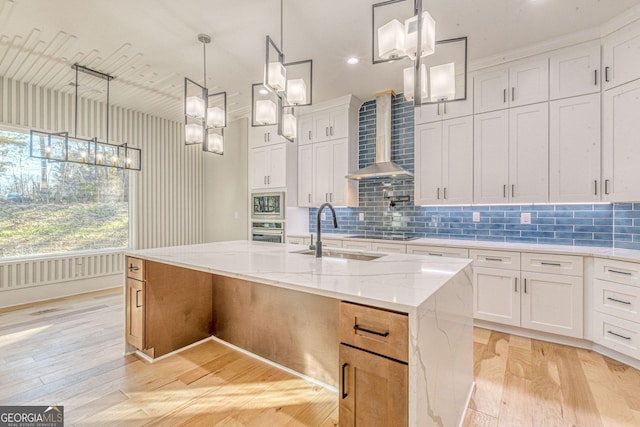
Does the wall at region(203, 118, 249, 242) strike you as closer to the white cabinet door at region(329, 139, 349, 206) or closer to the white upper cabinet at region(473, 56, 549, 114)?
the white cabinet door at region(329, 139, 349, 206)

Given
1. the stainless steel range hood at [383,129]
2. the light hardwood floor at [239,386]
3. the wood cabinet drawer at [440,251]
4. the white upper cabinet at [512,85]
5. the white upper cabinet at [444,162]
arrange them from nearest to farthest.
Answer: the light hardwood floor at [239,386] < the white upper cabinet at [512,85] < the wood cabinet drawer at [440,251] < the white upper cabinet at [444,162] < the stainless steel range hood at [383,129]

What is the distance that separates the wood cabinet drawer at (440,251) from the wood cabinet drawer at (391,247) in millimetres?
69

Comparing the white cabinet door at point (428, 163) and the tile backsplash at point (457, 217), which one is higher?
the white cabinet door at point (428, 163)

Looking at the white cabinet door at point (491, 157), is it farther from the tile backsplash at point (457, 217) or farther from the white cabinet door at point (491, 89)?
the tile backsplash at point (457, 217)

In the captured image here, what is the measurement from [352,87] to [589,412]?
3.86 m

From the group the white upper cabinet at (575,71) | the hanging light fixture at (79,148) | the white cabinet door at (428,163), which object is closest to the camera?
the white upper cabinet at (575,71)

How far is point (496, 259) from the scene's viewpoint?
10.1 ft

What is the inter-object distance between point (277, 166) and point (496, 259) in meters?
3.32

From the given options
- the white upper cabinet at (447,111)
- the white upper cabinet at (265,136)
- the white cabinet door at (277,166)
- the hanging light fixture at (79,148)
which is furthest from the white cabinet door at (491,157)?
the hanging light fixture at (79,148)

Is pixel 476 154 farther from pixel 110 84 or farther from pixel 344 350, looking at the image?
pixel 110 84

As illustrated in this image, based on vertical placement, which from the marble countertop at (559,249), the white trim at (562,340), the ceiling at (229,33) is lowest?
the white trim at (562,340)

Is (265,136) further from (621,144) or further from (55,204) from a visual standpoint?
(621,144)

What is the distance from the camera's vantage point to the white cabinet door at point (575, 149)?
9.30 ft

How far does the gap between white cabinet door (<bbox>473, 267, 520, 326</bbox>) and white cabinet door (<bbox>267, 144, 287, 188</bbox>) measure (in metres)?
3.02
